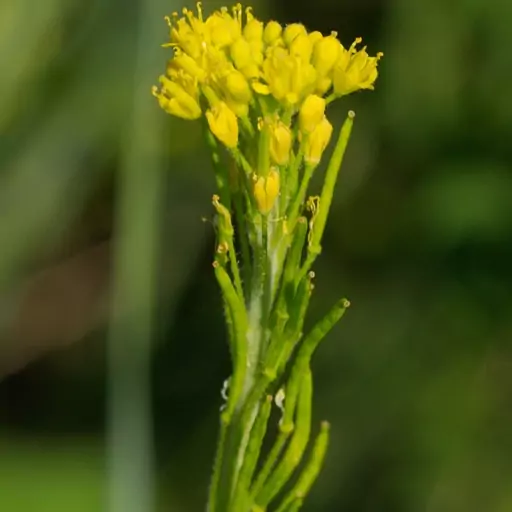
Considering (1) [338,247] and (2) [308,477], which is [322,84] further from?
(1) [338,247]

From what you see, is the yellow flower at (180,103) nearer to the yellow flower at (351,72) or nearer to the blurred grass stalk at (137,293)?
the yellow flower at (351,72)

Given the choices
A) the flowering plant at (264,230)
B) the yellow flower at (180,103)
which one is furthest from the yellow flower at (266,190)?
the yellow flower at (180,103)

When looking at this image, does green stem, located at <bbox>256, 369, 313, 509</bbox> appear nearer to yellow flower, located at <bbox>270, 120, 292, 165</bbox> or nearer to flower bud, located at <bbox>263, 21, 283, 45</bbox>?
yellow flower, located at <bbox>270, 120, 292, 165</bbox>

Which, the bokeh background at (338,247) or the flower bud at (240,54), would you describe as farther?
the bokeh background at (338,247)

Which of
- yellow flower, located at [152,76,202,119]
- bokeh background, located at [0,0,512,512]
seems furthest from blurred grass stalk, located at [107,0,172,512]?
yellow flower, located at [152,76,202,119]

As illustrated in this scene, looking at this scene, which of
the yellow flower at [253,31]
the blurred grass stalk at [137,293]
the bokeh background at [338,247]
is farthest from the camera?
the bokeh background at [338,247]

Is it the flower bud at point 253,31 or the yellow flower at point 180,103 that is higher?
the flower bud at point 253,31

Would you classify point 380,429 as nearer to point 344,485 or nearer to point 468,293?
point 344,485

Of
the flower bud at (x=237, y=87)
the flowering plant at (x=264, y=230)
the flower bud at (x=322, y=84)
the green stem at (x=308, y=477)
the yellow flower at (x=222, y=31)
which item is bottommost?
the green stem at (x=308, y=477)
